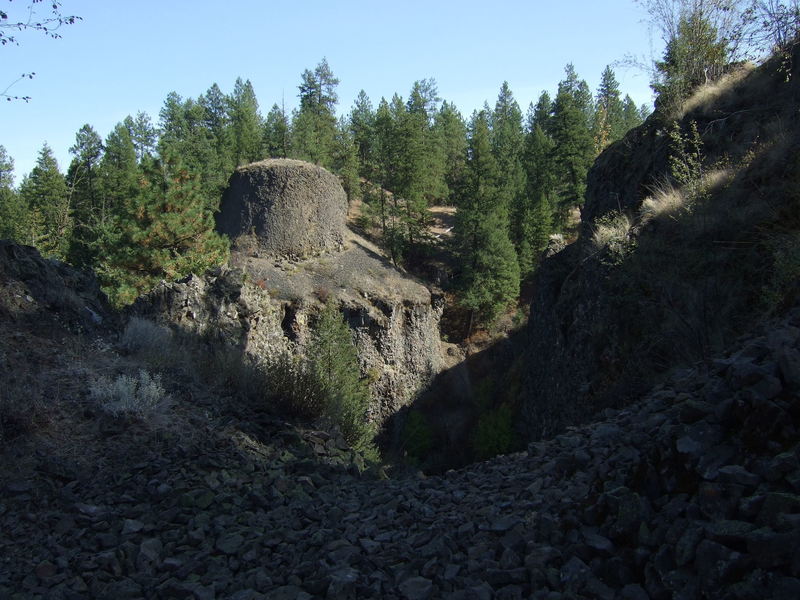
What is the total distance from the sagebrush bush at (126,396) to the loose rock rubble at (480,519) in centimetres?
75

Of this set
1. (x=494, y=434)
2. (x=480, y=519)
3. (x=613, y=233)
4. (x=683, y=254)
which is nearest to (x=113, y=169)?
(x=494, y=434)

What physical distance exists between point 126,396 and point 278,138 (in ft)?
128

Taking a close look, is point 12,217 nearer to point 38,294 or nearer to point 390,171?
point 390,171

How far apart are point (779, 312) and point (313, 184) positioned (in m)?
28.3

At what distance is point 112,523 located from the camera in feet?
16.2

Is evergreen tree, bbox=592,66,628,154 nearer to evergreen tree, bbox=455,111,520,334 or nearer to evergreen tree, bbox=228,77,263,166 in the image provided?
evergreen tree, bbox=455,111,520,334

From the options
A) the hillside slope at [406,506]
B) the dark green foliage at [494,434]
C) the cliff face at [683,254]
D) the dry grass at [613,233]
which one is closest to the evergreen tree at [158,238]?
the dark green foliage at [494,434]

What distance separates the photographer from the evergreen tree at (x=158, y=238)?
72.2ft

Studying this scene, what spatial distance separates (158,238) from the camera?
2236cm

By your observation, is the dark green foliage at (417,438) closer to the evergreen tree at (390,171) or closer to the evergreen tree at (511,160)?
the evergreen tree at (390,171)

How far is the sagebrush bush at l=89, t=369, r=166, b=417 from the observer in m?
6.62

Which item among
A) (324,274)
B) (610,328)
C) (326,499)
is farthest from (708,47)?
(324,274)

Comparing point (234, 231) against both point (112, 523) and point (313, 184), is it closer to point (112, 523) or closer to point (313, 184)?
point (313, 184)

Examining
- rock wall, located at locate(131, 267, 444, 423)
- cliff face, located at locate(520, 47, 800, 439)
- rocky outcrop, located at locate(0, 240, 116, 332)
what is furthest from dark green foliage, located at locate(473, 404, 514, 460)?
rocky outcrop, located at locate(0, 240, 116, 332)
